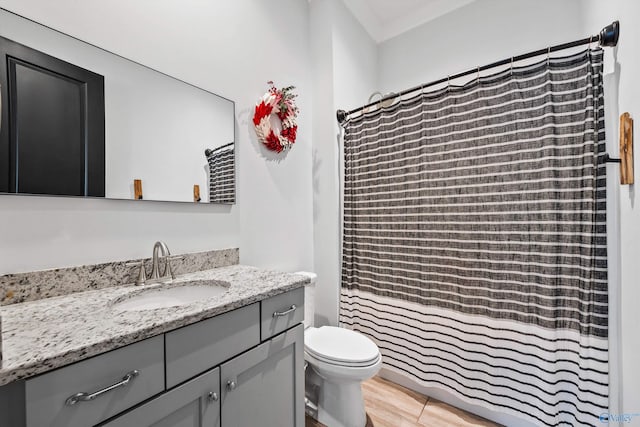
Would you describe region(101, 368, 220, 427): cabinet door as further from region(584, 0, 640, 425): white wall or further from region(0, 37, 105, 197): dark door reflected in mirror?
region(584, 0, 640, 425): white wall

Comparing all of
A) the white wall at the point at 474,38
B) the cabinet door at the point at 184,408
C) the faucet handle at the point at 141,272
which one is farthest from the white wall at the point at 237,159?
the white wall at the point at 474,38

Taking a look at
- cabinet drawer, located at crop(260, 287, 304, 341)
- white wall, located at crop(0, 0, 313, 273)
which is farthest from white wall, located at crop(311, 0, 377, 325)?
cabinet drawer, located at crop(260, 287, 304, 341)

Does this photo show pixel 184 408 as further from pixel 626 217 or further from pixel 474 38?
pixel 474 38

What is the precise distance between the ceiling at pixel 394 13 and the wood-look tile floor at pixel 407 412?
9.53 feet

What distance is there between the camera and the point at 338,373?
1.32 metres

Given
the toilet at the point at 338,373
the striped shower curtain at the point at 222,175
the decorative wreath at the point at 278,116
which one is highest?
the decorative wreath at the point at 278,116

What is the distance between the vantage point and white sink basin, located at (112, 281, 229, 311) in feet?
3.27

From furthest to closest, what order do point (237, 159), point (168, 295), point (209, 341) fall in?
point (237, 159)
point (168, 295)
point (209, 341)

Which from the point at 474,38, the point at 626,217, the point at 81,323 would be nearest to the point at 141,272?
the point at 81,323

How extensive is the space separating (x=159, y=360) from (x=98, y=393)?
0.43ft

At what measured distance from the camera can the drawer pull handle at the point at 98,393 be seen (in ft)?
1.88

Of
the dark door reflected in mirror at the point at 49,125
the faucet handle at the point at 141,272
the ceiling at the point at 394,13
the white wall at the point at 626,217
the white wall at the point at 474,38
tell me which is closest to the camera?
the dark door reflected in mirror at the point at 49,125

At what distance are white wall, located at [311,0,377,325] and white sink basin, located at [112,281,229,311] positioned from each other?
3.36 ft

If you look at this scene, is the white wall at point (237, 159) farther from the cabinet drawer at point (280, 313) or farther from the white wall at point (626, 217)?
the white wall at point (626, 217)
